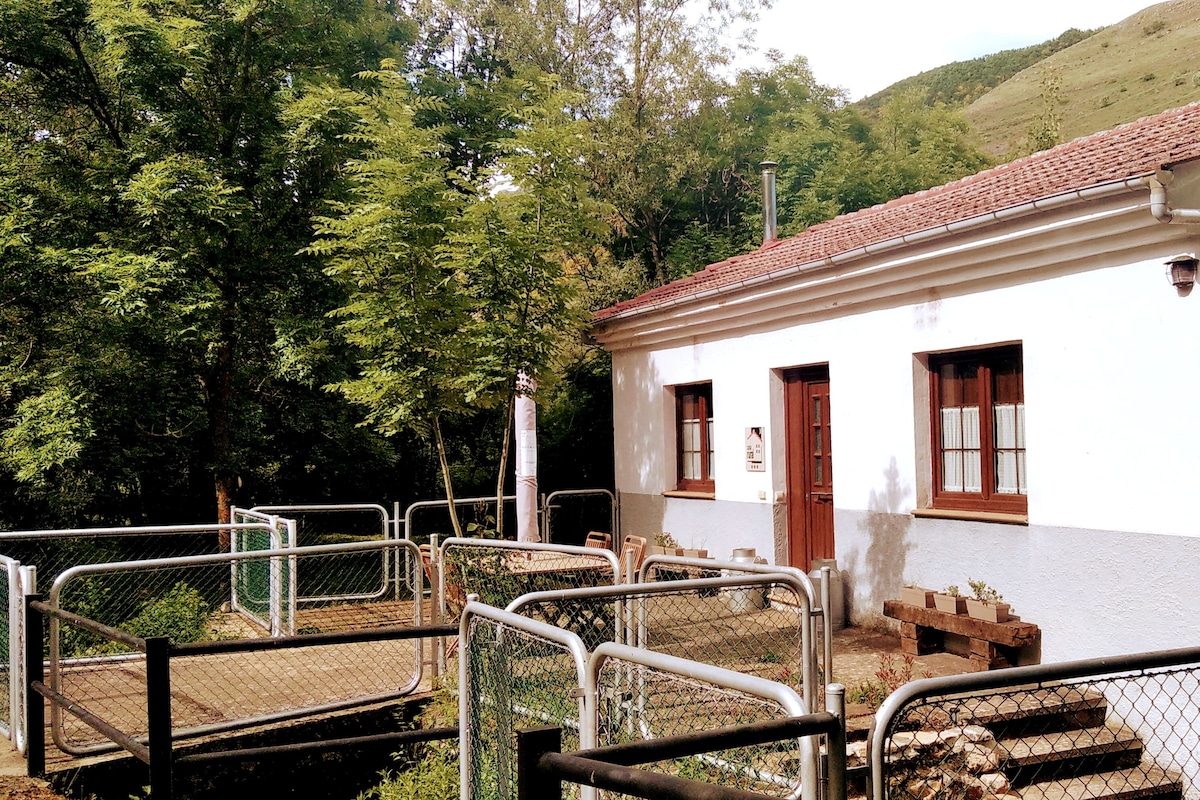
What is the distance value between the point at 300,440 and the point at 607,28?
41.3 ft

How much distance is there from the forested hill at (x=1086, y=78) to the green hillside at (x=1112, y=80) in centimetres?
5

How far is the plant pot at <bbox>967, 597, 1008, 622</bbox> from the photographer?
7375 mm

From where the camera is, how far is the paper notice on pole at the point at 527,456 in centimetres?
1082

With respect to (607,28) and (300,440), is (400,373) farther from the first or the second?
(607,28)

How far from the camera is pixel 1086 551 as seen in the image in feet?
23.0

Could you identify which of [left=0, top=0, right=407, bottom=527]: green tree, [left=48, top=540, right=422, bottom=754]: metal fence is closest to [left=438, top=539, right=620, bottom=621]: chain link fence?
[left=48, top=540, right=422, bottom=754]: metal fence

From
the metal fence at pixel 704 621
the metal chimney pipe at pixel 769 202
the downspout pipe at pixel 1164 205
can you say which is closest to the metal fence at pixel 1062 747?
the metal fence at pixel 704 621

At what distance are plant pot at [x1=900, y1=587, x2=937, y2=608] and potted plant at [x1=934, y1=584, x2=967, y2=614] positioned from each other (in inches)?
2.1

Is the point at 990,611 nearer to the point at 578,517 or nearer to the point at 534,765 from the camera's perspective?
the point at 534,765

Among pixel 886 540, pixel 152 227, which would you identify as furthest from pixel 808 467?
pixel 152 227

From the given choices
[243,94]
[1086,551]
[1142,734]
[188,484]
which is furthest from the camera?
[188,484]

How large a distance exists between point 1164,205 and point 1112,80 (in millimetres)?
62108

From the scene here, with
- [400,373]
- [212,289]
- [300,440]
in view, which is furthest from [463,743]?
[300,440]

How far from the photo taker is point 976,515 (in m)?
7.96
